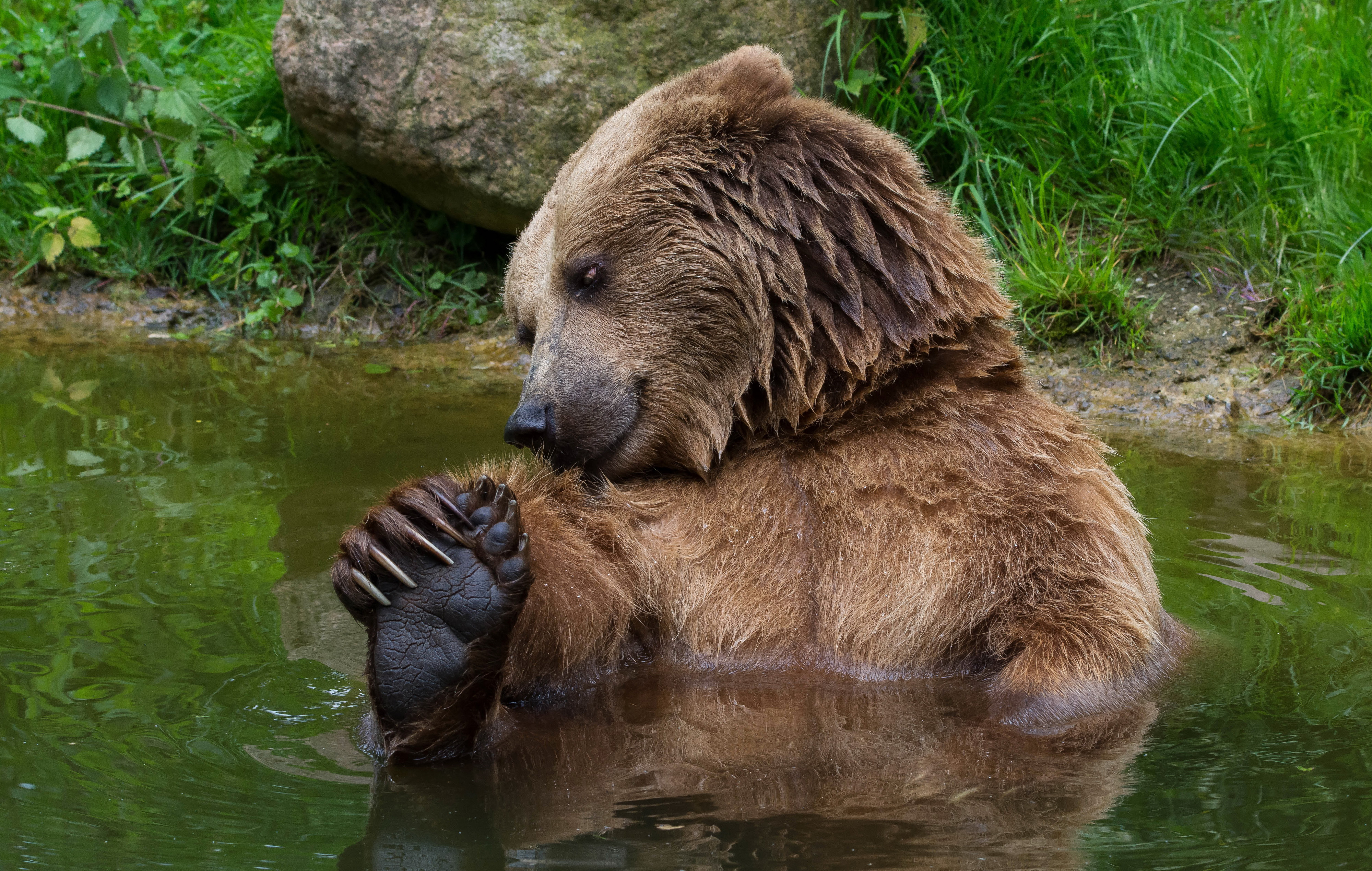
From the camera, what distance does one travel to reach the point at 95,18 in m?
7.20

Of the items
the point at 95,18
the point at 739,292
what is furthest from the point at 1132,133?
the point at 95,18

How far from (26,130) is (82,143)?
303 mm

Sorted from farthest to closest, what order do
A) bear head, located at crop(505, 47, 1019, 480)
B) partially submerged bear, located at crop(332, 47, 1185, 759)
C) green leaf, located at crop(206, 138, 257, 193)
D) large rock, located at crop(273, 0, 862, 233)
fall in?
green leaf, located at crop(206, 138, 257, 193)
large rock, located at crop(273, 0, 862, 233)
bear head, located at crop(505, 47, 1019, 480)
partially submerged bear, located at crop(332, 47, 1185, 759)

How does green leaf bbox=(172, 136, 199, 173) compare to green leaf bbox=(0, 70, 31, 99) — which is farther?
green leaf bbox=(0, 70, 31, 99)

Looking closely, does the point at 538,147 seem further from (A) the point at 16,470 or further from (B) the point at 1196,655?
(B) the point at 1196,655

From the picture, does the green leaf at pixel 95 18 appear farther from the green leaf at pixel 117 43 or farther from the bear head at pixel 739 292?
the bear head at pixel 739 292

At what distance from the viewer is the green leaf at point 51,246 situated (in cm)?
770

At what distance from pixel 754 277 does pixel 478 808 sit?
1.53 meters

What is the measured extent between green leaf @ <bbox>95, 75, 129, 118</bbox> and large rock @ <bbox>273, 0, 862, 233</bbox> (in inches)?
46.7

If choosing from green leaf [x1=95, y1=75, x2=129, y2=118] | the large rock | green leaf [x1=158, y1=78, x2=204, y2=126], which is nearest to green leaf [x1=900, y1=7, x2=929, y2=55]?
the large rock

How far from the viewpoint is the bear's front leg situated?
108 inches

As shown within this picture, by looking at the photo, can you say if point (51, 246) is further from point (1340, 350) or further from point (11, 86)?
point (1340, 350)

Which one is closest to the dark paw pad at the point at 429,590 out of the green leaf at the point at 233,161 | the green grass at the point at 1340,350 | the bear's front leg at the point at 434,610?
the bear's front leg at the point at 434,610

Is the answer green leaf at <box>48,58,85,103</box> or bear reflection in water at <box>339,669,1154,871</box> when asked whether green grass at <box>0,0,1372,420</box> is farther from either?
bear reflection in water at <box>339,669,1154,871</box>
